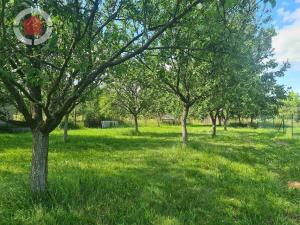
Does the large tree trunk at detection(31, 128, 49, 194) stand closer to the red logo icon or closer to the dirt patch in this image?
the red logo icon

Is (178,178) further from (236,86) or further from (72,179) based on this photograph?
(236,86)

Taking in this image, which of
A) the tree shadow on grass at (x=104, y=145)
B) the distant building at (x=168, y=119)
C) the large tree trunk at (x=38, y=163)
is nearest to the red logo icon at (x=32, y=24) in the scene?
the large tree trunk at (x=38, y=163)

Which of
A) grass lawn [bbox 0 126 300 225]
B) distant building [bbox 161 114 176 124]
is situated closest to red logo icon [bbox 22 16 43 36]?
grass lawn [bbox 0 126 300 225]

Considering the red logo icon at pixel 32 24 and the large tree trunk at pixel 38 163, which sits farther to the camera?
the large tree trunk at pixel 38 163

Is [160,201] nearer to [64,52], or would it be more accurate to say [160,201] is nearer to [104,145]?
[64,52]

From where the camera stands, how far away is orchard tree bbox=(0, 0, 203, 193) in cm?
672

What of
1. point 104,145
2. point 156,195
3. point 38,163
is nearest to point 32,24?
point 38,163

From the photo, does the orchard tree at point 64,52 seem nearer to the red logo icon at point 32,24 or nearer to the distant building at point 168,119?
the red logo icon at point 32,24

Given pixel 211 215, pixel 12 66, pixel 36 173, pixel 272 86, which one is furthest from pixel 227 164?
pixel 272 86

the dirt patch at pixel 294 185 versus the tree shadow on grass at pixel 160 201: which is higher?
the tree shadow on grass at pixel 160 201

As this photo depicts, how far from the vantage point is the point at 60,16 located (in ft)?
21.2

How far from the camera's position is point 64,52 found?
296 inches

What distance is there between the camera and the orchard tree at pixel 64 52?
672 centimetres

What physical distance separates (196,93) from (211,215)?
15934 mm
